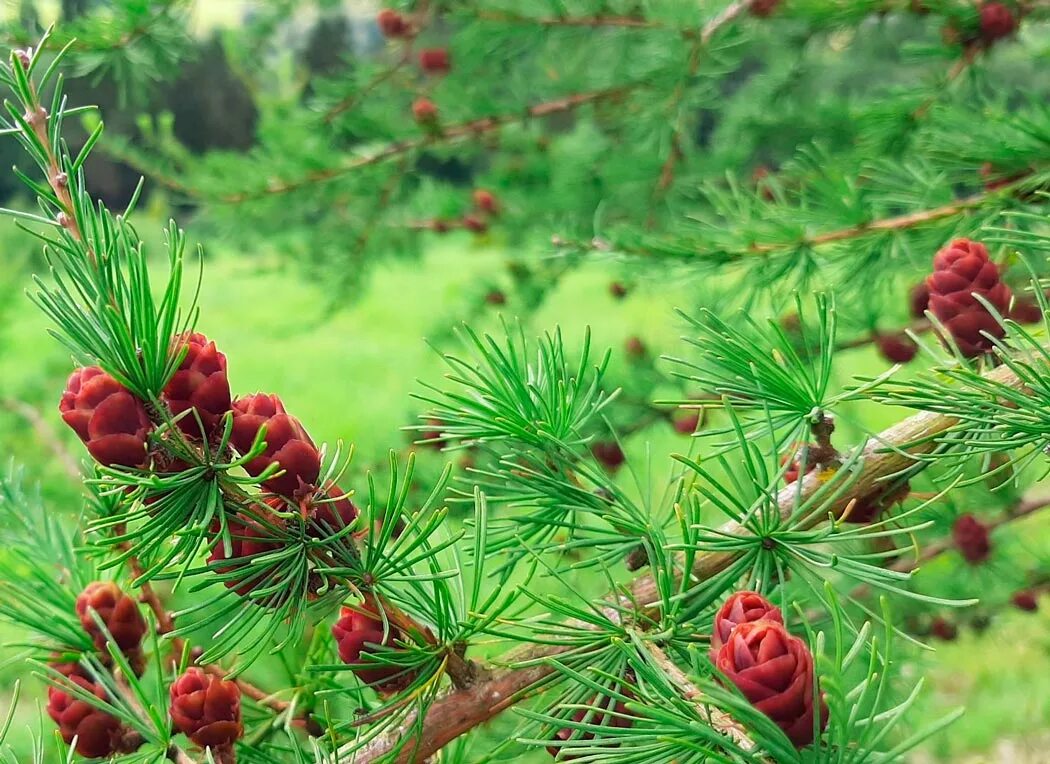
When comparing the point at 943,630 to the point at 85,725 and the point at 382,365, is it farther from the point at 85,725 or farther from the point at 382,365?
the point at 382,365

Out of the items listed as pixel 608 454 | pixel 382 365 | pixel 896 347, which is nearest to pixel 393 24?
pixel 608 454

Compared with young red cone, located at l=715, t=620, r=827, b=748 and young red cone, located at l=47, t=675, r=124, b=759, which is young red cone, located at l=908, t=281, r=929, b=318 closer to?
young red cone, located at l=715, t=620, r=827, b=748

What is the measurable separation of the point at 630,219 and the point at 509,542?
906 millimetres

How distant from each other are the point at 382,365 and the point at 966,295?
3.39 meters

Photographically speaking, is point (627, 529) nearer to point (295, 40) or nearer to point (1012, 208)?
point (1012, 208)

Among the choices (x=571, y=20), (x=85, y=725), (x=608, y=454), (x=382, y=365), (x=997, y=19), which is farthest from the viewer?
(x=382, y=365)

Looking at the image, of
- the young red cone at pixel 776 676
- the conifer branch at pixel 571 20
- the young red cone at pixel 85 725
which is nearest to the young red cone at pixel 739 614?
the young red cone at pixel 776 676

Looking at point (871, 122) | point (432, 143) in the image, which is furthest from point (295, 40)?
point (871, 122)

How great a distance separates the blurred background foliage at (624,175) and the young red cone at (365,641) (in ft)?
0.34

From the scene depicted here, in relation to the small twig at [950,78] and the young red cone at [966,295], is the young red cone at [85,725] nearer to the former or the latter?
the young red cone at [966,295]

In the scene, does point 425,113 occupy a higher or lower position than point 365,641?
higher

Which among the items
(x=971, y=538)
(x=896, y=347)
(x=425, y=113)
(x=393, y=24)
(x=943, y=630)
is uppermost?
(x=393, y=24)

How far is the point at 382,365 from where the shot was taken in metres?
3.64

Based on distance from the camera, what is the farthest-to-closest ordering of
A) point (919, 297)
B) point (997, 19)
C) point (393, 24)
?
point (393, 24) < point (997, 19) < point (919, 297)
